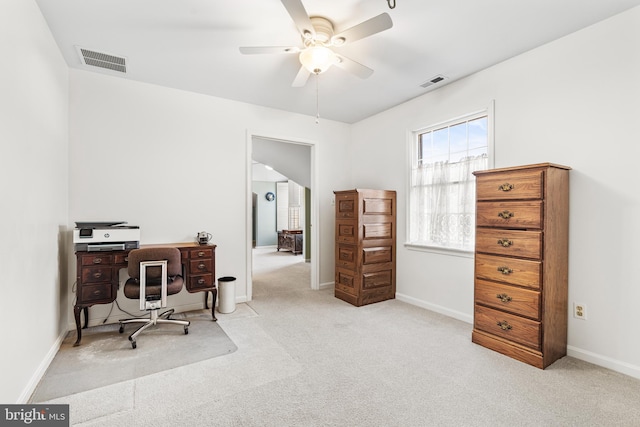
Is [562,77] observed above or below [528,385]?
above

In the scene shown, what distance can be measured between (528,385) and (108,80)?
4607 mm

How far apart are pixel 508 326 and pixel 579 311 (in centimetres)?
57

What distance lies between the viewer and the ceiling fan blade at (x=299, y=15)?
69.3 inches

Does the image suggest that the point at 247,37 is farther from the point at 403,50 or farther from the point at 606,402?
the point at 606,402

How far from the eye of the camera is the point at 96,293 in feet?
9.17

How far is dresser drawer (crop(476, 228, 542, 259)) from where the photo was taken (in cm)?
232

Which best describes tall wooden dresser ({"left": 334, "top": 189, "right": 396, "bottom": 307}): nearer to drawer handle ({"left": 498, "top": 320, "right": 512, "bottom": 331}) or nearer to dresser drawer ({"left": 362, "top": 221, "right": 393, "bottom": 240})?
dresser drawer ({"left": 362, "top": 221, "right": 393, "bottom": 240})

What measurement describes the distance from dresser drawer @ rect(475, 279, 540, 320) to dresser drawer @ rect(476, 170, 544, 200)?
2.44 ft

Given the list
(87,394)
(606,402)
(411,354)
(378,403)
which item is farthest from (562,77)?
(87,394)

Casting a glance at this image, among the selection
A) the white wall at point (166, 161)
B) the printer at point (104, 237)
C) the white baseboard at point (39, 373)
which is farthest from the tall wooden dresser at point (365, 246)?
the white baseboard at point (39, 373)

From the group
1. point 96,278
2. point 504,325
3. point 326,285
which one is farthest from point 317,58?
point 326,285

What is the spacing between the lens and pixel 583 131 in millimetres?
2418

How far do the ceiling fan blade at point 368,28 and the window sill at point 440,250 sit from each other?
235 centimetres

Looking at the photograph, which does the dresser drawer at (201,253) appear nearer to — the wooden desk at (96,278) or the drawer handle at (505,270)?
the wooden desk at (96,278)
